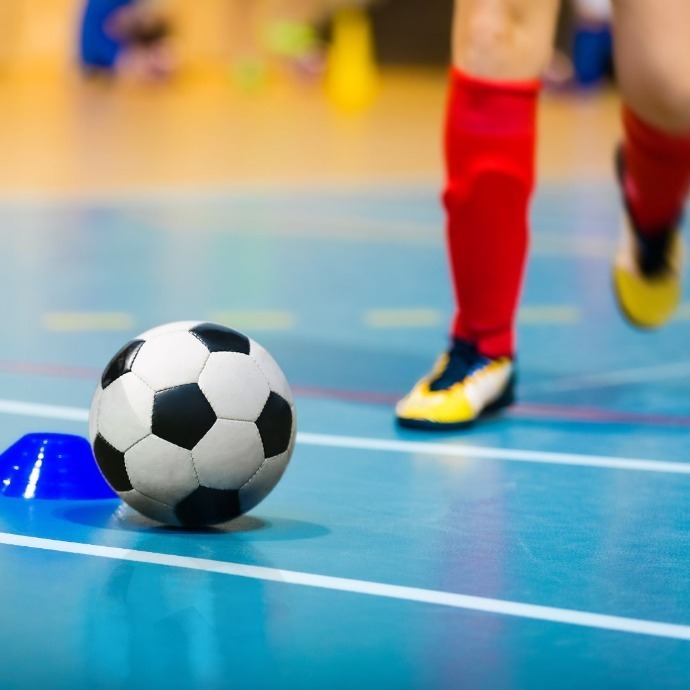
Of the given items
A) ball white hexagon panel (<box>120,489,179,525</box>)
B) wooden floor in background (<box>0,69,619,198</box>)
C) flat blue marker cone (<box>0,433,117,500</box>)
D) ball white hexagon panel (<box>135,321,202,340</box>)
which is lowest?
wooden floor in background (<box>0,69,619,198</box>)

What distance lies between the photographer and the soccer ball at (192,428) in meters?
2.21

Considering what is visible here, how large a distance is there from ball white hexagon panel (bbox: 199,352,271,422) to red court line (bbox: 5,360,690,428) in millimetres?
986

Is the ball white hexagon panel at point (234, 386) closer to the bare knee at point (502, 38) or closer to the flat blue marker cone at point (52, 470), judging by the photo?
the flat blue marker cone at point (52, 470)

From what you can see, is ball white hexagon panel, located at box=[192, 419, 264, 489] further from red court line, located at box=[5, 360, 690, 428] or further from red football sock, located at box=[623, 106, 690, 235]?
red football sock, located at box=[623, 106, 690, 235]

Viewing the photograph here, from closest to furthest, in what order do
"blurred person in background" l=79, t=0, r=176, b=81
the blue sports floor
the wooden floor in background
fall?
the blue sports floor, the wooden floor in background, "blurred person in background" l=79, t=0, r=176, b=81

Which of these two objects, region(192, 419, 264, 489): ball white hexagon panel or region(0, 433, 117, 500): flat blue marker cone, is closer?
region(192, 419, 264, 489): ball white hexagon panel

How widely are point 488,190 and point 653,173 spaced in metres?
0.65

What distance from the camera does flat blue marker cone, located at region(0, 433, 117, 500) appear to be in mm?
2484

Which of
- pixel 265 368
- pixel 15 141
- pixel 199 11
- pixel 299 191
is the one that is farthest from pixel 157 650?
pixel 199 11

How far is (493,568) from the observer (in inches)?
83.9

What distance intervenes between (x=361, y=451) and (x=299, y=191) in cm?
465

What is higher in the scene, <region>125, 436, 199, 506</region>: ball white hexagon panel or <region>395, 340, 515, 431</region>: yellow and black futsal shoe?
<region>125, 436, 199, 506</region>: ball white hexagon panel

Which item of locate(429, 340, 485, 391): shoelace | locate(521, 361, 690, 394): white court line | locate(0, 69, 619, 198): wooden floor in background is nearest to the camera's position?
→ locate(429, 340, 485, 391): shoelace

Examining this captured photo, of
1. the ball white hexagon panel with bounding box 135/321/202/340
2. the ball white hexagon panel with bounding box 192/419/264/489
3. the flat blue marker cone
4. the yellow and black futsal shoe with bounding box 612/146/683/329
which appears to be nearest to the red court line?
the yellow and black futsal shoe with bounding box 612/146/683/329
